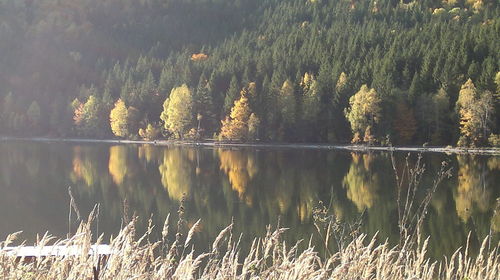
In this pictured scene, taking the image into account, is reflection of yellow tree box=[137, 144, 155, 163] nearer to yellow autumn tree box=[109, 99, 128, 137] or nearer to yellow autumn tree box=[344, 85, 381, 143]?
yellow autumn tree box=[344, 85, 381, 143]

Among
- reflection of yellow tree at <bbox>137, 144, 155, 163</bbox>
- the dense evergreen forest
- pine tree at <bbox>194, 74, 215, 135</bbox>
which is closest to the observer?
reflection of yellow tree at <bbox>137, 144, 155, 163</bbox>

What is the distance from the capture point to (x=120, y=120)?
344ft

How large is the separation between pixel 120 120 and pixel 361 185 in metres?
75.4

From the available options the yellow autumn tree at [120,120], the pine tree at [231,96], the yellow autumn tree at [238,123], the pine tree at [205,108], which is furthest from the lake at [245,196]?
the yellow autumn tree at [120,120]

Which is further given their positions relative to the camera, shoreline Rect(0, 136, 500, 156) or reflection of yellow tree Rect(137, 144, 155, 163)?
shoreline Rect(0, 136, 500, 156)

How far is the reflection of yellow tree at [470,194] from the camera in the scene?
86.6 ft

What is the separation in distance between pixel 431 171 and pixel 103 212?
84.0 ft

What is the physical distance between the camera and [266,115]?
3558 inches

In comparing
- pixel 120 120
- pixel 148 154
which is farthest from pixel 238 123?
pixel 120 120

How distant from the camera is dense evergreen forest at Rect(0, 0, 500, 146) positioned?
78625 millimetres

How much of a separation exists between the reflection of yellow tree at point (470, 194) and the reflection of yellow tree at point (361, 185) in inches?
167

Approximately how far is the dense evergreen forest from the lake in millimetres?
25650

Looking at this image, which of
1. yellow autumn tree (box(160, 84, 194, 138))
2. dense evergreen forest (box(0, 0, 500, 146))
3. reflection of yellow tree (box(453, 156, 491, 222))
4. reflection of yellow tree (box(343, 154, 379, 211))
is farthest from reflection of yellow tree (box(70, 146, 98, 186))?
yellow autumn tree (box(160, 84, 194, 138))

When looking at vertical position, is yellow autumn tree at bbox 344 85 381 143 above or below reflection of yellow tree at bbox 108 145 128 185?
above
